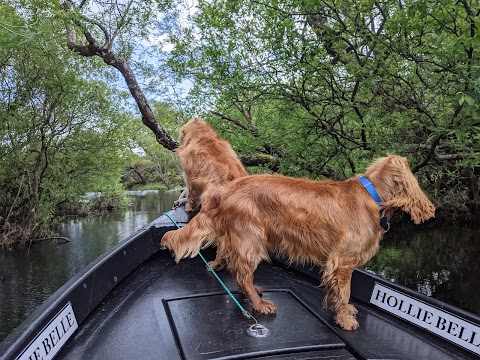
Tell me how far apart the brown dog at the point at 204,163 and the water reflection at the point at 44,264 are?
587cm

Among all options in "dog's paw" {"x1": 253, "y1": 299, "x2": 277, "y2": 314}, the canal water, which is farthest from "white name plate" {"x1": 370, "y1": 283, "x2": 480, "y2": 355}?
the canal water

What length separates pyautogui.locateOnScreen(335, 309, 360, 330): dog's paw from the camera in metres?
2.48

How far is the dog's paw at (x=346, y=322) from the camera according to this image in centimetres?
Result: 248

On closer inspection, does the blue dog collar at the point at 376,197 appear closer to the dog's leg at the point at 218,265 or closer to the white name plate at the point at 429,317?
the white name plate at the point at 429,317

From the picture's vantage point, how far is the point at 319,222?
8.23 ft

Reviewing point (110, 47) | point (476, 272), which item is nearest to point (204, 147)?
point (110, 47)

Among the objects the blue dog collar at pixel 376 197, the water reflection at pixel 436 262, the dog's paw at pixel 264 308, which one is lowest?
the water reflection at pixel 436 262

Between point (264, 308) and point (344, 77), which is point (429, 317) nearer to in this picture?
point (264, 308)

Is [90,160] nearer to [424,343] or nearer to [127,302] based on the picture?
[127,302]

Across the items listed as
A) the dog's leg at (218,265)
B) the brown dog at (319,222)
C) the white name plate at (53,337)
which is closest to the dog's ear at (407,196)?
the brown dog at (319,222)

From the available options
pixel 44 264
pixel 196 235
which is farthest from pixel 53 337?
pixel 44 264

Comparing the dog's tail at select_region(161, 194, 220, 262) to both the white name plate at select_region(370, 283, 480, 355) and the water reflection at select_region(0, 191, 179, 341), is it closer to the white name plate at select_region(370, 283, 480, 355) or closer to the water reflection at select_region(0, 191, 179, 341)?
the white name plate at select_region(370, 283, 480, 355)

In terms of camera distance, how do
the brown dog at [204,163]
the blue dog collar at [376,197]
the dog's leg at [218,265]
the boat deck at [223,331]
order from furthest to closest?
the brown dog at [204,163] < the dog's leg at [218,265] < the blue dog collar at [376,197] < the boat deck at [223,331]

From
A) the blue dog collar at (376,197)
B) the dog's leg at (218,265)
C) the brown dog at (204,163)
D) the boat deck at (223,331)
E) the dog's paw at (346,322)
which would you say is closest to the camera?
the boat deck at (223,331)
